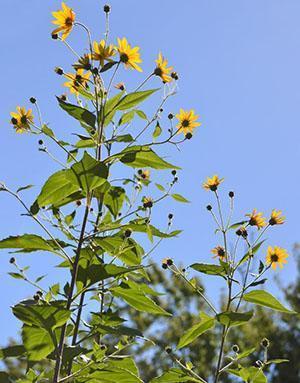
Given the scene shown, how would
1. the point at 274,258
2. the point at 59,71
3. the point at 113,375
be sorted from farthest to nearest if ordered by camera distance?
the point at 274,258 < the point at 59,71 < the point at 113,375

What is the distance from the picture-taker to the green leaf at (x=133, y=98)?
2.86 metres

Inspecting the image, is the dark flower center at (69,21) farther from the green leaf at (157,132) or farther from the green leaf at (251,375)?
the green leaf at (251,375)

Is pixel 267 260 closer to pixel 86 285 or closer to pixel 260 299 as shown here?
pixel 260 299

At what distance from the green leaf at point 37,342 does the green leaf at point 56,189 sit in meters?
0.56

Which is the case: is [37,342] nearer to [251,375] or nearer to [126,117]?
[251,375]

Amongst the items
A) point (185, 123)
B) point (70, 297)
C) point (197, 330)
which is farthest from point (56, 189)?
point (185, 123)

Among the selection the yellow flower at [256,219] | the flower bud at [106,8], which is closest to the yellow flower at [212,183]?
the yellow flower at [256,219]

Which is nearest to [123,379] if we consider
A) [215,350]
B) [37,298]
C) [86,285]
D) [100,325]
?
[100,325]

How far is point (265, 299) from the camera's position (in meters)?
2.91

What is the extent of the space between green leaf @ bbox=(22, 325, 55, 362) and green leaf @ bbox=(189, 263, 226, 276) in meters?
0.87

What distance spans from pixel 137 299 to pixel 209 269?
506 mm

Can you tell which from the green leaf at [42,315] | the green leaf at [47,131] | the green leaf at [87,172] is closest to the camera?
the green leaf at [42,315]

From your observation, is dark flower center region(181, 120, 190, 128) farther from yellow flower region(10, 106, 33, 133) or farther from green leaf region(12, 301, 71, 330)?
green leaf region(12, 301, 71, 330)

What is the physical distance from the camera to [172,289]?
27328 millimetres
